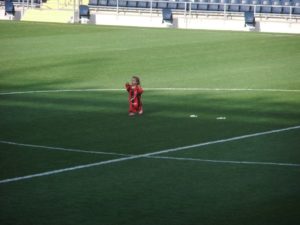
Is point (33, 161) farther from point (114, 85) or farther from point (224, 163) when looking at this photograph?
point (114, 85)

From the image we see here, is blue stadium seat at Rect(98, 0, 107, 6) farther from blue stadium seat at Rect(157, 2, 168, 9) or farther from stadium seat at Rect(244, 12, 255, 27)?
stadium seat at Rect(244, 12, 255, 27)

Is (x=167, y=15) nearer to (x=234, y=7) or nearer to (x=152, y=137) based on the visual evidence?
(x=234, y=7)

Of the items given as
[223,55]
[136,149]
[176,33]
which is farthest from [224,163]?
[176,33]

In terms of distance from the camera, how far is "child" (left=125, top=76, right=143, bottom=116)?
19.6m

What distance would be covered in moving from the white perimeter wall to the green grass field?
10.3m

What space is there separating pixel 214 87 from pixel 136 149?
962cm

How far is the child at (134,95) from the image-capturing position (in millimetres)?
19578

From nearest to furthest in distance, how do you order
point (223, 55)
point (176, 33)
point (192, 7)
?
1. point (223, 55)
2. point (176, 33)
3. point (192, 7)

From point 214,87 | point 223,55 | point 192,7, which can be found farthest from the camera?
point 192,7

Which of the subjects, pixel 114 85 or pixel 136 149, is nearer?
pixel 136 149

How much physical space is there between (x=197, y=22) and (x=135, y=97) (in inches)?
1114

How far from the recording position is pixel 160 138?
1747cm

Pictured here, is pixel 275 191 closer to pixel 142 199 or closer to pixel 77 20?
pixel 142 199

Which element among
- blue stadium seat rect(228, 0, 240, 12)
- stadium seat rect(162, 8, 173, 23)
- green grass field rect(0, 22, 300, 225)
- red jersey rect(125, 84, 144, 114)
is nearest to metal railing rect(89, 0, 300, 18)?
blue stadium seat rect(228, 0, 240, 12)
